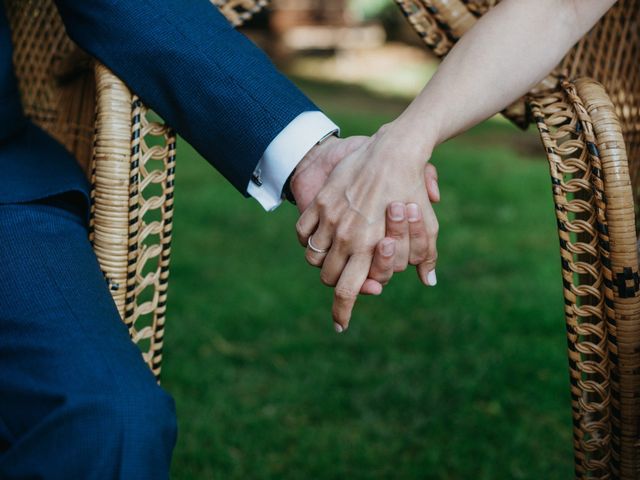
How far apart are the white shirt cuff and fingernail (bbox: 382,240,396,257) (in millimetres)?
201

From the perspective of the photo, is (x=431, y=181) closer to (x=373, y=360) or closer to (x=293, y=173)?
(x=293, y=173)

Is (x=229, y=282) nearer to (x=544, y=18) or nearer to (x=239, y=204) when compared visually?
(x=239, y=204)

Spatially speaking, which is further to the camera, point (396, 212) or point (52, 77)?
point (52, 77)

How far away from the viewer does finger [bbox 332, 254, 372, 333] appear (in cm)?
126

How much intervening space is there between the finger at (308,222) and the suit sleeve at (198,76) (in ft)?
0.36

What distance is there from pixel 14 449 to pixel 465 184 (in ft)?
11.6

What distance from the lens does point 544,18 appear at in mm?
1290

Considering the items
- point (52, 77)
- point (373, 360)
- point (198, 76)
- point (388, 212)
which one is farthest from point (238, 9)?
point (373, 360)

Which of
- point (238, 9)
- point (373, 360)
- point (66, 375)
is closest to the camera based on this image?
point (66, 375)

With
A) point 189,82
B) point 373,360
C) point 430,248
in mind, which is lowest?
point 373,360

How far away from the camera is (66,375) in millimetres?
1000

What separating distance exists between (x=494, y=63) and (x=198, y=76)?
18.5 inches

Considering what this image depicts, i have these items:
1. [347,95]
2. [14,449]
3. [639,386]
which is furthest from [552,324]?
[347,95]

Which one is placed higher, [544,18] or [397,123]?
[544,18]
